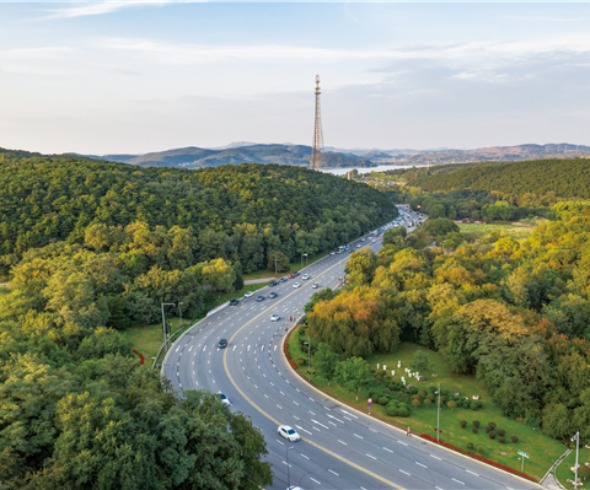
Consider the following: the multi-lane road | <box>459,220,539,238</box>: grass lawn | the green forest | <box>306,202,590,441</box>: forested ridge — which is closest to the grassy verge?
<box>459,220,539,238</box>: grass lawn

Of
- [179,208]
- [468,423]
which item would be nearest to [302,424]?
[468,423]

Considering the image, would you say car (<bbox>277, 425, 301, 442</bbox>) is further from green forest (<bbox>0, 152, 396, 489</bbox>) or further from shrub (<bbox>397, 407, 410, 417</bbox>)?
shrub (<bbox>397, 407, 410, 417</bbox>)

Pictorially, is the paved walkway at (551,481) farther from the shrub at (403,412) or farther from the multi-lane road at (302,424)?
the shrub at (403,412)

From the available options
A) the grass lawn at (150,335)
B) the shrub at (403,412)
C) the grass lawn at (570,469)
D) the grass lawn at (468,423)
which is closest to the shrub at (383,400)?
the grass lawn at (468,423)

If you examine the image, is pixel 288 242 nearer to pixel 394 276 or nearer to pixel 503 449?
pixel 394 276

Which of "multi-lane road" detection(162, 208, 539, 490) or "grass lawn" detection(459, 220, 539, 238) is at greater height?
"grass lawn" detection(459, 220, 539, 238)

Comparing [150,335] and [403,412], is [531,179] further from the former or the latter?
[150,335]

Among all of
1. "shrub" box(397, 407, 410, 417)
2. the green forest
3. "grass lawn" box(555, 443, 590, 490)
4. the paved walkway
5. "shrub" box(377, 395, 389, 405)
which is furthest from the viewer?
"shrub" box(377, 395, 389, 405)

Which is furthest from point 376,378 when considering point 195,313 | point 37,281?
point 37,281
